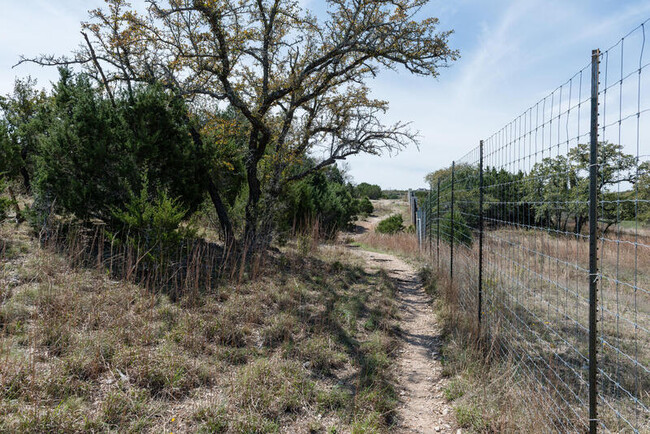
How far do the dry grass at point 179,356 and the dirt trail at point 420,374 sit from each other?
0.58 feet

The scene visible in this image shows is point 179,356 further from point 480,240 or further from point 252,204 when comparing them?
point 252,204

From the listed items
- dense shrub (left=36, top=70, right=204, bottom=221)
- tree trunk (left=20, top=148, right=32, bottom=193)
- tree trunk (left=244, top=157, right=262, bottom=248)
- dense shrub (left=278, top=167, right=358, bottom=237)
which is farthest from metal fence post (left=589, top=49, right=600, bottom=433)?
tree trunk (left=20, top=148, right=32, bottom=193)

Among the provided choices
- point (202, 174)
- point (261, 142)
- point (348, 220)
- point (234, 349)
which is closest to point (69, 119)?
point (202, 174)

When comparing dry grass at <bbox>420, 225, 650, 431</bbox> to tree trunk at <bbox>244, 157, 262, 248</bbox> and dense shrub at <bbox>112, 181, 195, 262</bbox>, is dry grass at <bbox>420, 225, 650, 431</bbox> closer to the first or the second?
dense shrub at <bbox>112, 181, 195, 262</bbox>

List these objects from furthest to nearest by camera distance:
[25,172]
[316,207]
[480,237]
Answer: [316,207], [25,172], [480,237]

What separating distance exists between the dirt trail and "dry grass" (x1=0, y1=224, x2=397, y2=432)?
0.18 meters

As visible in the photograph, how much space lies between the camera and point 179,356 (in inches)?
147

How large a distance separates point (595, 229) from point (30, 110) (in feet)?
49.9

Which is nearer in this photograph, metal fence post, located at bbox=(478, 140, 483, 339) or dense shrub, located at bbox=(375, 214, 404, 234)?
metal fence post, located at bbox=(478, 140, 483, 339)

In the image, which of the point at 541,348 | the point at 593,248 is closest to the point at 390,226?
the point at 541,348

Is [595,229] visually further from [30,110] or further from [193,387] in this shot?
[30,110]

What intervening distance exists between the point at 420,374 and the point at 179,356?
244cm

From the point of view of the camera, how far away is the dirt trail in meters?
3.33

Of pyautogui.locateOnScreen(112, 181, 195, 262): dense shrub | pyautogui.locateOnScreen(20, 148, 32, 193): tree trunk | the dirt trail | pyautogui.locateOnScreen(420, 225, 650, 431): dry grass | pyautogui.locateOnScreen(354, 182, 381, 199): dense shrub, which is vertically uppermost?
pyautogui.locateOnScreen(354, 182, 381, 199): dense shrub
